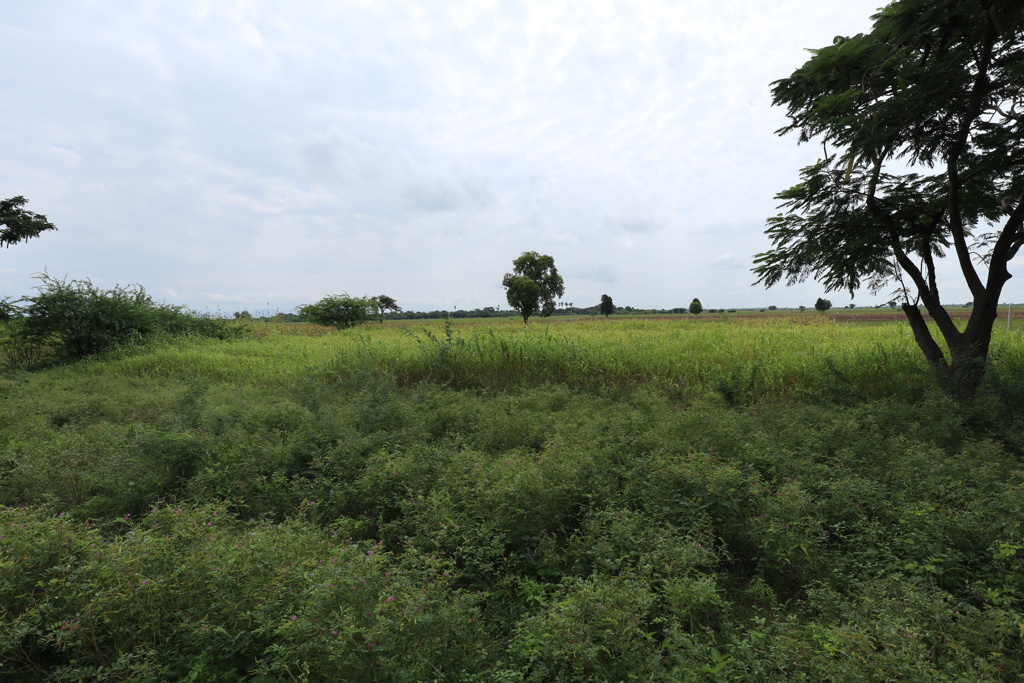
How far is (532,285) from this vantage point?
37781 mm

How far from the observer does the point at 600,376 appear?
9.58m

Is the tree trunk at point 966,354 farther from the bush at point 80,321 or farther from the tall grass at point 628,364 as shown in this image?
the bush at point 80,321

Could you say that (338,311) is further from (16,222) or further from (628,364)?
(628,364)

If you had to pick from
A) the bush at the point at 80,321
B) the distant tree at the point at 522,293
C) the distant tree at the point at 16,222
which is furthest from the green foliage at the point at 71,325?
the distant tree at the point at 522,293

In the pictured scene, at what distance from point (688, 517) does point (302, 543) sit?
2.96 meters

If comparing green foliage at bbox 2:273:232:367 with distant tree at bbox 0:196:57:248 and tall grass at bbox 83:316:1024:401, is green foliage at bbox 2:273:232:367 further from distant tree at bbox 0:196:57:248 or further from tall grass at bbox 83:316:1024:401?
distant tree at bbox 0:196:57:248

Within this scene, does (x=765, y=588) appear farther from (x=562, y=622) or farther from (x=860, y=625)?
(x=562, y=622)

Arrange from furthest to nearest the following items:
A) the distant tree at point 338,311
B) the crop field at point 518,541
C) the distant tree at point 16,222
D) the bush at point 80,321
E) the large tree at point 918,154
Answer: the distant tree at point 338,311 → the distant tree at point 16,222 → the bush at point 80,321 → the large tree at point 918,154 → the crop field at point 518,541

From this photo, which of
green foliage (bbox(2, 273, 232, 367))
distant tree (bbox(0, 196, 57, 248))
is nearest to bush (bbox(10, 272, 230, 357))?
green foliage (bbox(2, 273, 232, 367))

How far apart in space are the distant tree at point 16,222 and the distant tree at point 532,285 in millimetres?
25800

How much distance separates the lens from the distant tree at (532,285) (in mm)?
37719

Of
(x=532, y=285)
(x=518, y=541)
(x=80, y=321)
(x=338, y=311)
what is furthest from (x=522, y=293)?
(x=518, y=541)

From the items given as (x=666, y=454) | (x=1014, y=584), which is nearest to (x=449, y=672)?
(x=666, y=454)

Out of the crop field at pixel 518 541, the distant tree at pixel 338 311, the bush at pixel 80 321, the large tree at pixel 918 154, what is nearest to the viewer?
the crop field at pixel 518 541
